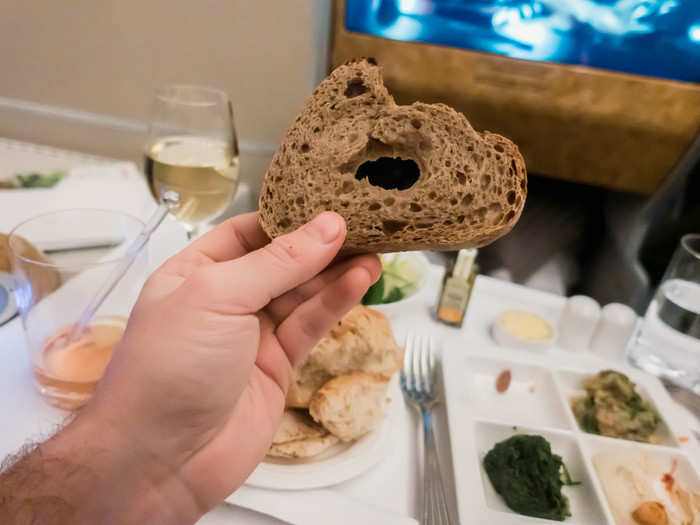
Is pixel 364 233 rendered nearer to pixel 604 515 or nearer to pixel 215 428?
pixel 215 428

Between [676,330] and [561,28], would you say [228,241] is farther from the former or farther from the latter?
[561,28]

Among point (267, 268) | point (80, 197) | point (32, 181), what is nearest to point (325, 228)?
point (267, 268)

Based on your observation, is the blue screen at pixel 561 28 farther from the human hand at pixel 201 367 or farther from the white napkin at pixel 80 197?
the human hand at pixel 201 367

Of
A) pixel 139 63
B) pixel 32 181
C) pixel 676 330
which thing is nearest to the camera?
pixel 676 330

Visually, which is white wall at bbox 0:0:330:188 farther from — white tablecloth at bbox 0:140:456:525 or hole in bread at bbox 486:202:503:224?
hole in bread at bbox 486:202:503:224

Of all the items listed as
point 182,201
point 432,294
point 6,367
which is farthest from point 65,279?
Answer: point 432,294
